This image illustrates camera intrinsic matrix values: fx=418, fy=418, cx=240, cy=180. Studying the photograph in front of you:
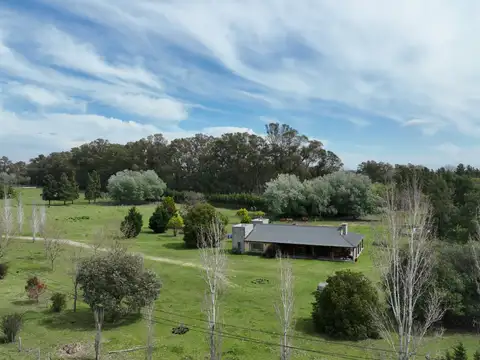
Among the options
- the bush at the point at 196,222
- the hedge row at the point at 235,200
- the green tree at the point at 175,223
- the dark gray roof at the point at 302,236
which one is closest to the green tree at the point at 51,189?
the hedge row at the point at 235,200

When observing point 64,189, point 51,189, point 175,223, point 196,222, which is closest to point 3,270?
point 196,222

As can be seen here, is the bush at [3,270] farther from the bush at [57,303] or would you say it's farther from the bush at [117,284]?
the bush at [117,284]

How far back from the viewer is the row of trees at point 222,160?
280ft

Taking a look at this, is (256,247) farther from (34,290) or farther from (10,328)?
(10,328)

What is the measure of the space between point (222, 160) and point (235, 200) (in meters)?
15.8

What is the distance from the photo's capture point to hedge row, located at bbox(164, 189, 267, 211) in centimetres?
7162

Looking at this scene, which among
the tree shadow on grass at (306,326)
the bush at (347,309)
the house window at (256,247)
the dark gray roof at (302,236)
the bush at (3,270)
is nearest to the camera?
the bush at (347,309)

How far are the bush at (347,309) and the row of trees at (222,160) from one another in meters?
59.4

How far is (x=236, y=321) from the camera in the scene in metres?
23.5

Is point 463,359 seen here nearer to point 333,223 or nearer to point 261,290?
point 261,290

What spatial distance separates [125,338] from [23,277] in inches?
566

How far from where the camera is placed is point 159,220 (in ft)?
170

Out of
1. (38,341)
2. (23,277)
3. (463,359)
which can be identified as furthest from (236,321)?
(23,277)

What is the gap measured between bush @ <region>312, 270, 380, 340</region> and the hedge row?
146 ft
